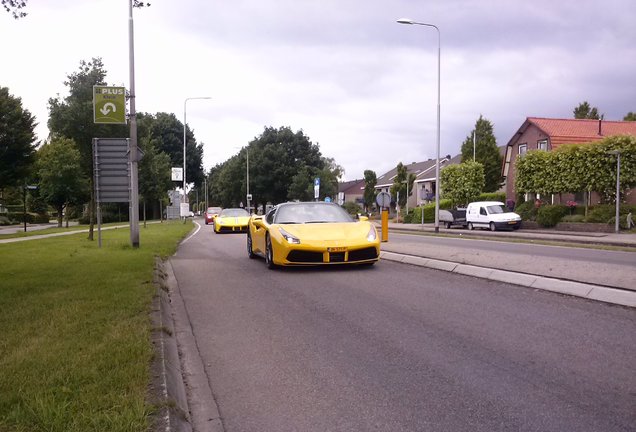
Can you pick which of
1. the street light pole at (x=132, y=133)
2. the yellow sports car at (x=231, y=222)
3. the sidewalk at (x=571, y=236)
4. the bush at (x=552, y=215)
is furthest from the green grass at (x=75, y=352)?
the bush at (x=552, y=215)

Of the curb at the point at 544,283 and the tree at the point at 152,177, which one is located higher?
the tree at the point at 152,177

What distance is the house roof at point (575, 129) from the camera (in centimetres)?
4088

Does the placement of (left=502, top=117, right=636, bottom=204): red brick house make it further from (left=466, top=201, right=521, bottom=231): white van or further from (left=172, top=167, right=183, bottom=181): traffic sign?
(left=172, top=167, right=183, bottom=181): traffic sign

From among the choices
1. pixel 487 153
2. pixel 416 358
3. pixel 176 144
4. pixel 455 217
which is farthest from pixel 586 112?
pixel 416 358

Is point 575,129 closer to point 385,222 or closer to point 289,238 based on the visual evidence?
point 385,222

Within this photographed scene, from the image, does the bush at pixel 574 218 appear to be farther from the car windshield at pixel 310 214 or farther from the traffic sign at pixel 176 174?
the traffic sign at pixel 176 174

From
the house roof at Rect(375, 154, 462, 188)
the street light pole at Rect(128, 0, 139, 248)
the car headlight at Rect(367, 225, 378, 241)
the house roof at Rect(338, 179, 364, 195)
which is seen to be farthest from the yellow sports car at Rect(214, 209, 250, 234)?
the house roof at Rect(338, 179, 364, 195)

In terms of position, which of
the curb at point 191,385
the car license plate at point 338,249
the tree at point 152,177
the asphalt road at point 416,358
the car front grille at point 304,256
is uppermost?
the tree at point 152,177

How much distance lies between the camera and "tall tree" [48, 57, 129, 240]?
1719cm

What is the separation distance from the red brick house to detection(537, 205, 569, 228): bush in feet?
33.4

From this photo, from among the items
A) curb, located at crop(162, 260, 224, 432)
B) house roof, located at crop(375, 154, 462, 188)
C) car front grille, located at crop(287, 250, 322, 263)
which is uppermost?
house roof, located at crop(375, 154, 462, 188)

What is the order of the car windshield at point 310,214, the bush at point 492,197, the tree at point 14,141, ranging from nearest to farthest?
1. the car windshield at point 310,214
2. the tree at point 14,141
3. the bush at point 492,197

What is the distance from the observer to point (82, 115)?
17.2m

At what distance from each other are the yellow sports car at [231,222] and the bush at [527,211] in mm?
17994
